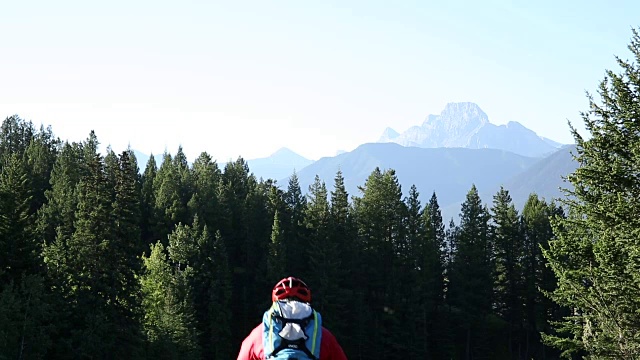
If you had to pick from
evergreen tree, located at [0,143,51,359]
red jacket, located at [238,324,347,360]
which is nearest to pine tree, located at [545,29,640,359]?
red jacket, located at [238,324,347,360]

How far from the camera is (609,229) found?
60.0 ft

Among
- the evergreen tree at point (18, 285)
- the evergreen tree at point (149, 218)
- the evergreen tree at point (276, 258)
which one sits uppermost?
the evergreen tree at point (149, 218)

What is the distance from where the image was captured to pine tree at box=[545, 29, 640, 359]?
705 inches

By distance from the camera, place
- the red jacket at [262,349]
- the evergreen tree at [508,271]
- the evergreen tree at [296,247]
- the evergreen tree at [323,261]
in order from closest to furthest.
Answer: the red jacket at [262,349] < the evergreen tree at [323,261] < the evergreen tree at [296,247] < the evergreen tree at [508,271]

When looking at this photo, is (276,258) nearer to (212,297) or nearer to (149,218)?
(212,297)

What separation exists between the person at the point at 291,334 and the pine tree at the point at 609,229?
14.1m

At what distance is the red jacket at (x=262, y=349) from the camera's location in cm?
563

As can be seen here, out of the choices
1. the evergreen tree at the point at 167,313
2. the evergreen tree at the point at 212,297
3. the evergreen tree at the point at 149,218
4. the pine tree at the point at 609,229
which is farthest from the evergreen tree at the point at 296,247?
the pine tree at the point at 609,229

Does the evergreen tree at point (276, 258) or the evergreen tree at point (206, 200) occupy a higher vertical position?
the evergreen tree at point (206, 200)

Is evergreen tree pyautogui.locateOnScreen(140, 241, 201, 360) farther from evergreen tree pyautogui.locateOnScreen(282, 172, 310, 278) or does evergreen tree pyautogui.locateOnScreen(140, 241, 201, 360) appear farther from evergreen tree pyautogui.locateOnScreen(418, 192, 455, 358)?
evergreen tree pyautogui.locateOnScreen(418, 192, 455, 358)

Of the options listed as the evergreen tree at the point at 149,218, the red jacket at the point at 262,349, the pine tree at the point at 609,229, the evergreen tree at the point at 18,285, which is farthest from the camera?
the evergreen tree at the point at 149,218

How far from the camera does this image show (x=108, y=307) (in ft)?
129

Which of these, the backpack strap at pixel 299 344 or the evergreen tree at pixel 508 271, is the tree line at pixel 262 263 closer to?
the evergreen tree at pixel 508 271

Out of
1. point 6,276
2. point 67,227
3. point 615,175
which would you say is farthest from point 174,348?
point 615,175
